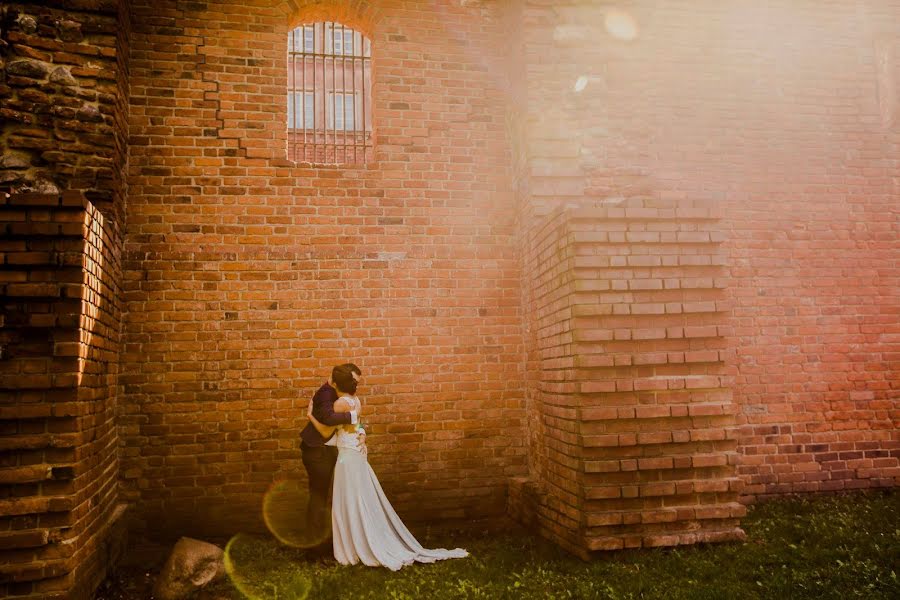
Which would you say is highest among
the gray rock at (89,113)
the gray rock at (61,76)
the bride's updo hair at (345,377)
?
the gray rock at (61,76)

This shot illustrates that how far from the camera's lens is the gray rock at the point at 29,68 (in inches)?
168

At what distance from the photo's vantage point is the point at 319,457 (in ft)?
15.4

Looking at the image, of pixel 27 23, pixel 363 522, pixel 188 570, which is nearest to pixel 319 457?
pixel 363 522

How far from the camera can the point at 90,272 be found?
3727mm

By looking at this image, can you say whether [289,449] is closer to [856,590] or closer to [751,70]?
[856,590]

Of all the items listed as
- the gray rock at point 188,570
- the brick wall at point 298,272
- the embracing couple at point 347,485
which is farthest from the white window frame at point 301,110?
the gray rock at point 188,570

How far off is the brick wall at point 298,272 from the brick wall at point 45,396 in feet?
3.98

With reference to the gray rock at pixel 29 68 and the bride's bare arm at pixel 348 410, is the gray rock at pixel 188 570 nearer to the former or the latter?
the bride's bare arm at pixel 348 410

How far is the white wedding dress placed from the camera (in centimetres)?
435

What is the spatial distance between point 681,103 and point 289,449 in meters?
5.05

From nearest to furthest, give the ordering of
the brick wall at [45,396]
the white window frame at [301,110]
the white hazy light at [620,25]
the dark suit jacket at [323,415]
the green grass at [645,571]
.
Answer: the brick wall at [45,396] → the green grass at [645,571] → the dark suit jacket at [323,415] → the white hazy light at [620,25] → the white window frame at [301,110]

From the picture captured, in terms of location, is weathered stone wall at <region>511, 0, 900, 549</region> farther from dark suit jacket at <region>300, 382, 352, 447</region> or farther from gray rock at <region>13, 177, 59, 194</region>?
gray rock at <region>13, 177, 59, 194</region>

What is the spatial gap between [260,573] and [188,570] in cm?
51

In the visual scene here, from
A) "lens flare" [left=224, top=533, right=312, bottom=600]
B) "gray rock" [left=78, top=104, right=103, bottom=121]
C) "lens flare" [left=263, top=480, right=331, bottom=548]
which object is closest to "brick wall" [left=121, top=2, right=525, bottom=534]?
"lens flare" [left=263, top=480, right=331, bottom=548]
